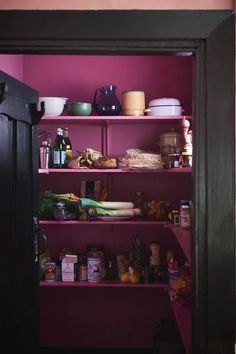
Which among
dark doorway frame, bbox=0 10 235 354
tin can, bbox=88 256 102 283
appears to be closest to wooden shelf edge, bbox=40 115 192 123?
tin can, bbox=88 256 102 283

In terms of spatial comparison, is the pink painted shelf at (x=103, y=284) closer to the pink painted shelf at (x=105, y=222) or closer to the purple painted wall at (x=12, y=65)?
the pink painted shelf at (x=105, y=222)

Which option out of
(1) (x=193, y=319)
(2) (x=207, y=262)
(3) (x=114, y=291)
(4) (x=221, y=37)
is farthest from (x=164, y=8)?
(3) (x=114, y=291)

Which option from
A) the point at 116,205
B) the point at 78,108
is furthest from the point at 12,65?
the point at 116,205

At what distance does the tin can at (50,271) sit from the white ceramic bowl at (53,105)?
3.73 ft

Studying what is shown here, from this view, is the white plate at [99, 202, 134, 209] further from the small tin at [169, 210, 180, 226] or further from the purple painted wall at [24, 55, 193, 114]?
the purple painted wall at [24, 55, 193, 114]

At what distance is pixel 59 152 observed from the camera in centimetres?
322

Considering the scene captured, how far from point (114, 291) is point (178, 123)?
4.70 feet

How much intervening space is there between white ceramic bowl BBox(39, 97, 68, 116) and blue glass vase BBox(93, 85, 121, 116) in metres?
0.26

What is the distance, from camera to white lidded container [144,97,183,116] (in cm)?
315

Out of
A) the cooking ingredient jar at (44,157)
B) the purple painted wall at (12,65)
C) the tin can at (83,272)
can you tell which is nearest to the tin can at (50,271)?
the tin can at (83,272)

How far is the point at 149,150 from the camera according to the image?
3422mm

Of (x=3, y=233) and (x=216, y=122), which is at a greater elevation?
(x=216, y=122)

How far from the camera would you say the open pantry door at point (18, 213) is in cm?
206

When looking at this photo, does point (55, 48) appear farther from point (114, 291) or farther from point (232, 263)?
point (114, 291)
